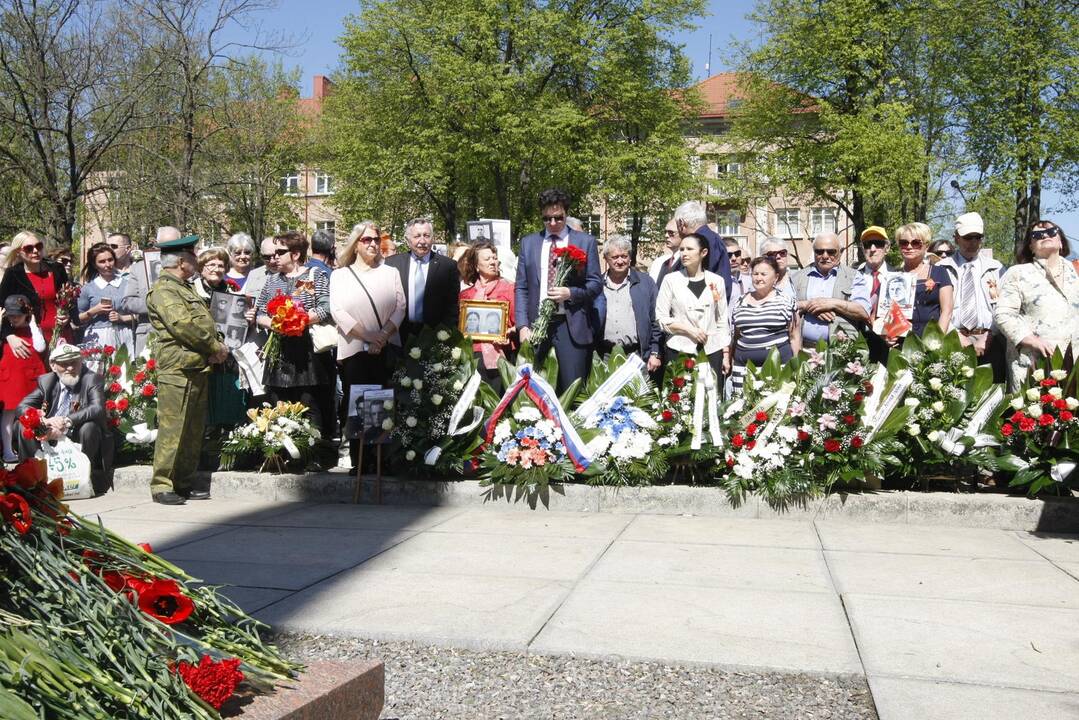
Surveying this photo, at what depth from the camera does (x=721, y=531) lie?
6.41 meters

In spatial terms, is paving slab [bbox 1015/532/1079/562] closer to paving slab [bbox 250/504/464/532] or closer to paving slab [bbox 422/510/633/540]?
paving slab [bbox 422/510/633/540]

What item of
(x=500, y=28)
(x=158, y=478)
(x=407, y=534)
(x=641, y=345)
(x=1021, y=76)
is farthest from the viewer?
(x=500, y=28)

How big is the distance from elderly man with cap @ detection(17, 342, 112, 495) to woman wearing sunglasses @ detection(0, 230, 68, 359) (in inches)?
72.8

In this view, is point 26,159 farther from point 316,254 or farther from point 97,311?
point 316,254

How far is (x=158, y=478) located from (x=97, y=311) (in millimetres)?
3636

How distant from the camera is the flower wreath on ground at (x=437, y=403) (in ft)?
24.6

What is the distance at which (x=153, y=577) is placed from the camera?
7.58ft

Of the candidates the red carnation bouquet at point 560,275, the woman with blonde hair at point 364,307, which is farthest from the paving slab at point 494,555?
the red carnation bouquet at point 560,275

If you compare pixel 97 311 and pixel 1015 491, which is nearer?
pixel 1015 491

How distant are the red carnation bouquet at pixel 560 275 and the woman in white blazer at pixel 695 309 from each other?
28.6 inches

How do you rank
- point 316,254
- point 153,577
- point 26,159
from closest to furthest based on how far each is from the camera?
point 153,577
point 316,254
point 26,159

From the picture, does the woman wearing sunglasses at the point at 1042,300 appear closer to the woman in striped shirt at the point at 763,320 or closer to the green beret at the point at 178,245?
the woman in striped shirt at the point at 763,320

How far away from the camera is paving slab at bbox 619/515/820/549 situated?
609cm

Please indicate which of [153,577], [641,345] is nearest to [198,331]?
[641,345]
